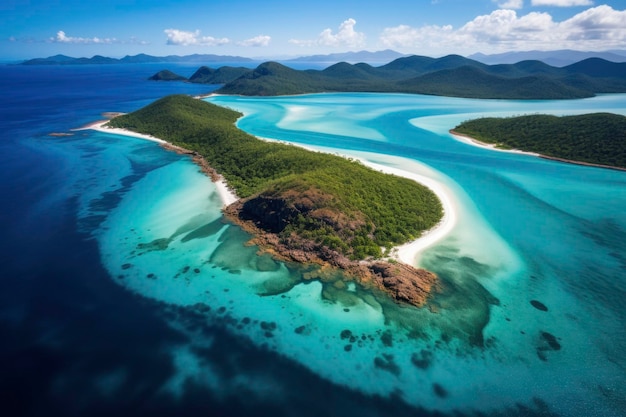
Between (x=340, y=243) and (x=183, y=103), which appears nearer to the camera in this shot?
(x=340, y=243)

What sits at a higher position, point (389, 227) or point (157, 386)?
point (389, 227)

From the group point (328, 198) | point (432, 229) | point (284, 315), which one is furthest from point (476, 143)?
point (284, 315)

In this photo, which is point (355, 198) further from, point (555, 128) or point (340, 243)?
point (555, 128)

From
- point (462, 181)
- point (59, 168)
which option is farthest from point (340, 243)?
point (59, 168)

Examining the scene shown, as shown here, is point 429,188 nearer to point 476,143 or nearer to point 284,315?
point 284,315

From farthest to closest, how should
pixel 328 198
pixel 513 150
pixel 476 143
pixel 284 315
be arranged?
pixel 476 143 → pixel 513 150 → pixel 328 198 → pixel 284 315

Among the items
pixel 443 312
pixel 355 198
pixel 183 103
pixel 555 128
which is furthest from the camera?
pixel 183 103

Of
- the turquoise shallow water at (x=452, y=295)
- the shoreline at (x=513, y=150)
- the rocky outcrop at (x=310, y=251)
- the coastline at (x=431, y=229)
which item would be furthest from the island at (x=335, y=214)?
the shoreline at (x=513, y=150)

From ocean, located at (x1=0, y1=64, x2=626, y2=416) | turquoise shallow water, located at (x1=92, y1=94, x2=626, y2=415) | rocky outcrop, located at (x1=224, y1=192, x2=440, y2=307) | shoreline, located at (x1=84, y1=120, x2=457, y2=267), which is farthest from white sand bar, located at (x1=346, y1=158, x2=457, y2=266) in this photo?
rocky outcrop, located at (x1=224, y1=192, x2=440, y2=307)
